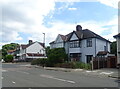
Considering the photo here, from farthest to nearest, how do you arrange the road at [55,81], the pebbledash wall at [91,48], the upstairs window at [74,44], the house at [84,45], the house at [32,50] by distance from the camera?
the house at [32,50], the upstairs window at [74,44], the house at [84,45], the pebbledash wall at [91,48], the road at [55,81]

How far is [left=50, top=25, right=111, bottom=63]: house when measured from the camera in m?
41.3

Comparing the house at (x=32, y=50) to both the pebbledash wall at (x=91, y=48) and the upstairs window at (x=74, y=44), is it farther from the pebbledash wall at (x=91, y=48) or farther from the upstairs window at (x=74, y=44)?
the pebbledash wall at (x=91, y=48)

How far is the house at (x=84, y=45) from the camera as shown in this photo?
136ft

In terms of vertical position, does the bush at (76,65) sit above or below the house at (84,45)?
below

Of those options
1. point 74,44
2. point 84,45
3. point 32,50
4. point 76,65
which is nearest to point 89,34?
point 84,45

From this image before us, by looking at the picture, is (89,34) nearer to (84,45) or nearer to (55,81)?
(84,45)

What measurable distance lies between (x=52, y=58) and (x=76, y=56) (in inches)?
374

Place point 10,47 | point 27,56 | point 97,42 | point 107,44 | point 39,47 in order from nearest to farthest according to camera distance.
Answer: point 97,42 → point 107,44 → point 27,56 → point 39,47 → point 10,47

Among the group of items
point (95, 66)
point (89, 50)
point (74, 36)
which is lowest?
point (95, 66)

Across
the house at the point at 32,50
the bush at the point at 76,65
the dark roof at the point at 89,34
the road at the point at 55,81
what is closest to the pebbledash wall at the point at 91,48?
the dark roof at the point at 89,34

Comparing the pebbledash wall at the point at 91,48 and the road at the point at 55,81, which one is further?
the pebbledash wall at the point at 91,48

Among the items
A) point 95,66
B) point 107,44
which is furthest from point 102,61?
point 107,44

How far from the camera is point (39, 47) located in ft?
277

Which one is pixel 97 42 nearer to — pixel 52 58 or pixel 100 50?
pixel 100 50
